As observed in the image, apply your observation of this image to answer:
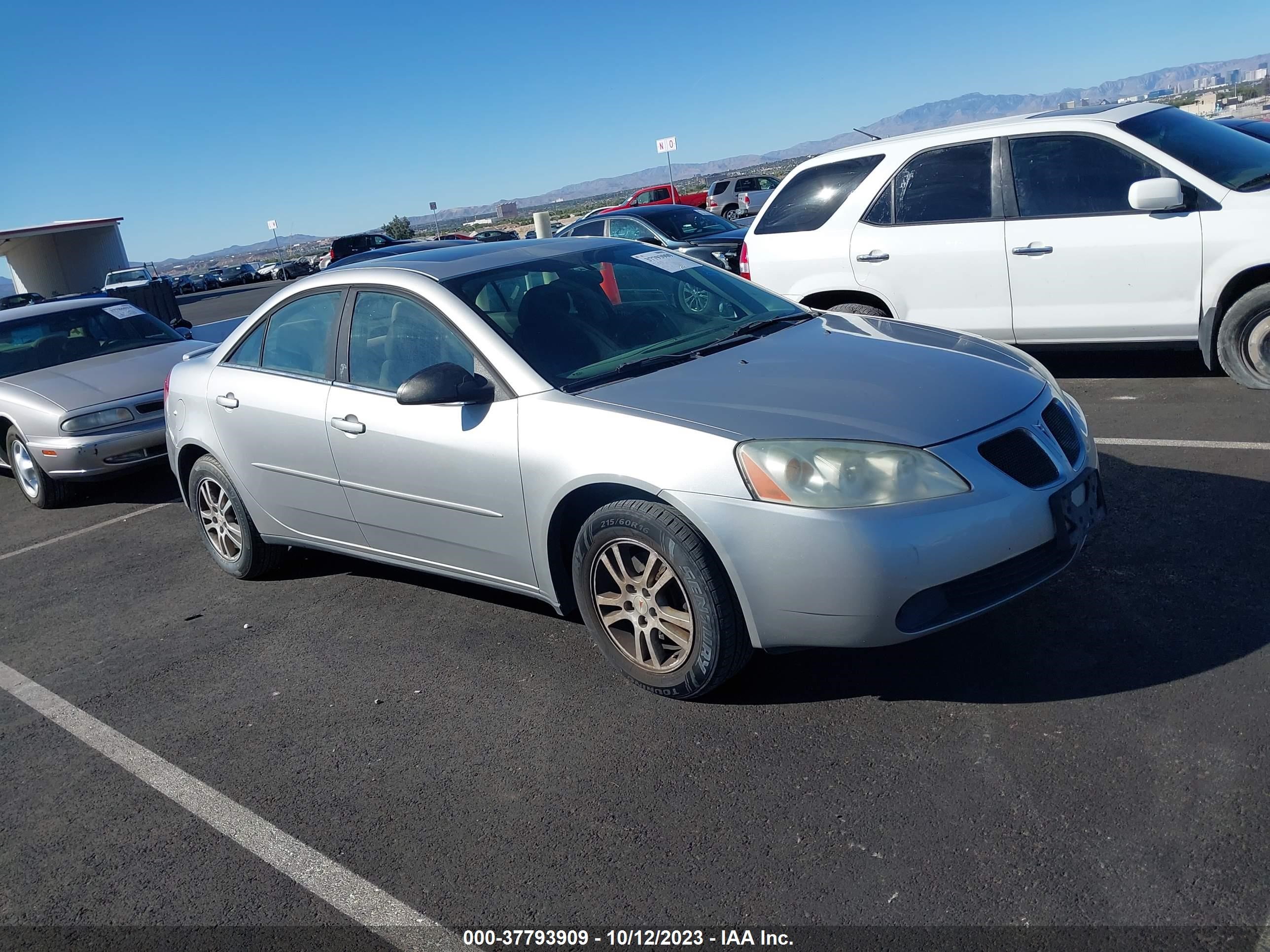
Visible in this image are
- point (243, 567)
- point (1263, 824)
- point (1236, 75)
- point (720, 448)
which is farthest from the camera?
point (1236, 75)

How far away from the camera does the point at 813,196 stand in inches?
303

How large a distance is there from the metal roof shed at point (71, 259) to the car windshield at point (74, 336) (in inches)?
1821

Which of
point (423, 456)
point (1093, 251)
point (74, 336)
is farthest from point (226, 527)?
point (1093, 251)

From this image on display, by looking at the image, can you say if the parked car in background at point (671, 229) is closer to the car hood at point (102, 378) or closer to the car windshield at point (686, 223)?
the car windshield at point (686, 223)

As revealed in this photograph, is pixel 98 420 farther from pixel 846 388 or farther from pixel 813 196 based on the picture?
pixel 846 388

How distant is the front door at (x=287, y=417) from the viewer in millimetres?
4637

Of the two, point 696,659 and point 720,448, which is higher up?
point 720,448

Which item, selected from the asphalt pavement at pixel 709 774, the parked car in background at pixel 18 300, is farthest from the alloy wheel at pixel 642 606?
the parked car in background at pixel 18 300

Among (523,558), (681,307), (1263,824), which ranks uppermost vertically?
(681,307)

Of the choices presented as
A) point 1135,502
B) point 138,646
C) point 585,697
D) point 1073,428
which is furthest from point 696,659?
point 138,646

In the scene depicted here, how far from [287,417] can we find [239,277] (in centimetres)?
6294

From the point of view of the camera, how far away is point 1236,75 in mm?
89250

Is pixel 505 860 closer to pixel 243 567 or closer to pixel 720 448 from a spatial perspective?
pixel 720 448

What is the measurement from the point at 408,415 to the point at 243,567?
1.96 meters
